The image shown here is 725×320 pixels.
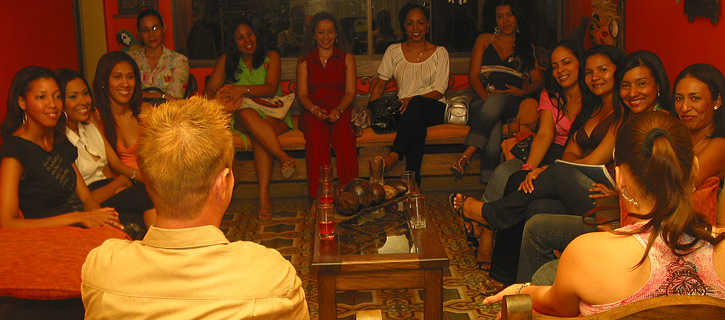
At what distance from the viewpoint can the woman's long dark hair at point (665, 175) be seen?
65.4 inches

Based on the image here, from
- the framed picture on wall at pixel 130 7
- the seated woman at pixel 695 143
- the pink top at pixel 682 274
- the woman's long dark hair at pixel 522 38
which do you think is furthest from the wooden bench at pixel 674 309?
the framed picture on wall at pixel 130 7

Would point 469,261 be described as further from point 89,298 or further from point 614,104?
point 89,298

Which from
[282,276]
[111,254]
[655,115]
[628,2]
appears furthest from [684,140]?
[628,2]

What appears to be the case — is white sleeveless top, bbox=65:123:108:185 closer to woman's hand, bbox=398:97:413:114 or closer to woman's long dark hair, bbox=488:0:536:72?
woman's hand, bbox=398:97:413:114

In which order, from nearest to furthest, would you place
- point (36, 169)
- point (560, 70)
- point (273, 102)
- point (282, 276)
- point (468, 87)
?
point (282, 276) → point (36, 169) → point (560, 70) → point (273, 102) → point (468, 87)

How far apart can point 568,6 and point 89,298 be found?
537cm

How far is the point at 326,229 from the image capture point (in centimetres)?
295

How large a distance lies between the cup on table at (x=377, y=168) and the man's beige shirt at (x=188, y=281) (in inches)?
92.3

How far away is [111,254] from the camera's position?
4.82ft

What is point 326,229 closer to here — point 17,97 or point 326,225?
point 326,225

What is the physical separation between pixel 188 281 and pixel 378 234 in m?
1.75

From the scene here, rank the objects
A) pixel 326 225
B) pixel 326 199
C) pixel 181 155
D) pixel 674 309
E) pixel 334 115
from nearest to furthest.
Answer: pixel 674 309 → pixel 181 155 → pixel 326 225 → pixel 326 199 → pixel 334 115

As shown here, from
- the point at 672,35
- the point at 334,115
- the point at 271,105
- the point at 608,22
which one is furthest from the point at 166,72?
the point at 672,35

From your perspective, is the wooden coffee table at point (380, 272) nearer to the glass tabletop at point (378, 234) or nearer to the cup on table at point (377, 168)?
the glass tabletop at point (378, 234)
